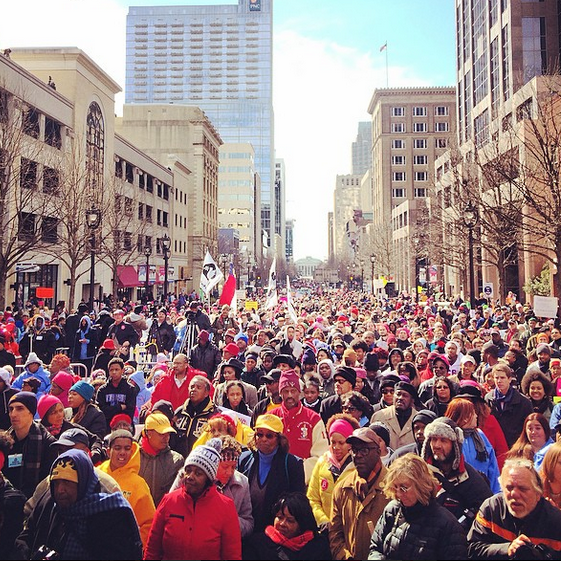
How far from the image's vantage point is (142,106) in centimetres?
7969

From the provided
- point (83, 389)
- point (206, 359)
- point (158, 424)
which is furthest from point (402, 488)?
point (206, 359)

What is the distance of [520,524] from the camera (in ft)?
11.5

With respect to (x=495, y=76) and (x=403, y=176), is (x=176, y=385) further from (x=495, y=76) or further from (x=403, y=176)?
(x=403, y=176)

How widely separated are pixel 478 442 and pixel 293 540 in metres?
2.11

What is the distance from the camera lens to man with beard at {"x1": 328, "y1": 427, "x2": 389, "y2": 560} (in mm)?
4020

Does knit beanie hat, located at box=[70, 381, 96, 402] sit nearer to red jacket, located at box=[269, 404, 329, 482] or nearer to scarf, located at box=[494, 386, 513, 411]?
red jacket, located at box=[269, 404, 329, 482]

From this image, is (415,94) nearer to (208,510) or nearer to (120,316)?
(120,316)

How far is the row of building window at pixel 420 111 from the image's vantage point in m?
108

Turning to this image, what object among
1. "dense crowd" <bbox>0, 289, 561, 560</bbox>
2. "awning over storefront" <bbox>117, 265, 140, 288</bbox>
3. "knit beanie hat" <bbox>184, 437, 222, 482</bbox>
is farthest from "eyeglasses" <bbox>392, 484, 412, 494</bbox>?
"awning over storefront" <bbox>117, 265, 140, 288</bbox>

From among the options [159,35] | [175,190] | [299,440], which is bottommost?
[299,440]

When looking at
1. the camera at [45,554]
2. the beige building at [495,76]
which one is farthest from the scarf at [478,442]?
the beige building at [495,76]

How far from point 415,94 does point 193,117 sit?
52018 mm

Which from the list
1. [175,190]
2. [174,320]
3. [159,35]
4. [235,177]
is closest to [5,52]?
[174,320]

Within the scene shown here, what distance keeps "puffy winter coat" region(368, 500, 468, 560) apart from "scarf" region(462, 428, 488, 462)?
5.37 feet
